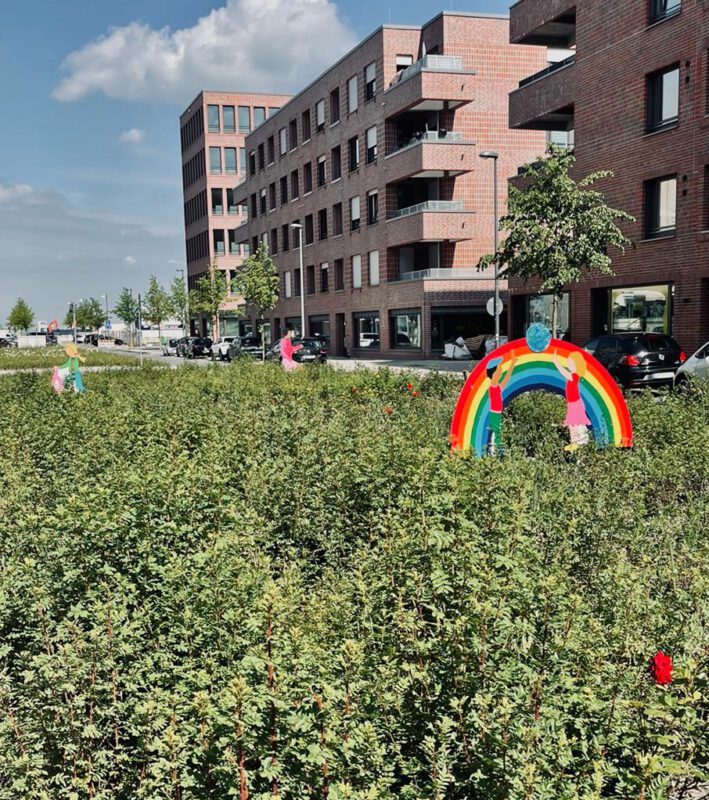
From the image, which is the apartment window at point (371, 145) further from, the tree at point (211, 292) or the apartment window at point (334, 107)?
the tree at point (211, 292)

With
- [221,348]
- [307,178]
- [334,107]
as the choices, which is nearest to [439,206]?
[334,107]

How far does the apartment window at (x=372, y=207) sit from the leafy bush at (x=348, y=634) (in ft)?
128

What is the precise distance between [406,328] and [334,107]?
55.1ft

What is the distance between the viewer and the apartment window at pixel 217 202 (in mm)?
83062

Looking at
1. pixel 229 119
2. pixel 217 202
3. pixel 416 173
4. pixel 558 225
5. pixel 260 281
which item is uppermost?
pixel 229 119

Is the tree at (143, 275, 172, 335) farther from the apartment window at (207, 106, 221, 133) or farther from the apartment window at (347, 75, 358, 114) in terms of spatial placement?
the apartment window at (347, 75, 358, 114)

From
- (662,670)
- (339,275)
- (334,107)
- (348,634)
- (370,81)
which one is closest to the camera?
(662,670)

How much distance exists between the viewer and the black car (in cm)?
1928

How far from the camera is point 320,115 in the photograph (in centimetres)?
5191

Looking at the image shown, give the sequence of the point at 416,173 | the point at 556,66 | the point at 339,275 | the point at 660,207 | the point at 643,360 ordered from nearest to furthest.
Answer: the point at 643,360
the point at 660,207
the point at 556,66
the point at 416,173
the point at 339,275

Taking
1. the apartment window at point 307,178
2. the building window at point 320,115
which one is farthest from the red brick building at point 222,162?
the building window at point 320,115

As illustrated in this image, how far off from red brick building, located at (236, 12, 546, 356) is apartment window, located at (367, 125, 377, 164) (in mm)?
56

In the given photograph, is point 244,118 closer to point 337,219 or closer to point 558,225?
point 337,219

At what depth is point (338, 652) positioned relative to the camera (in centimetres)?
332
